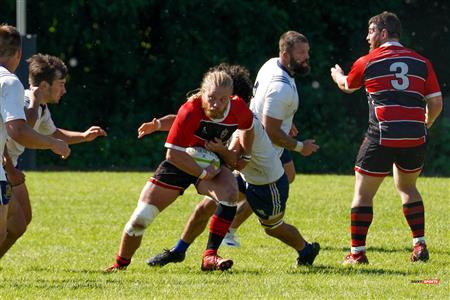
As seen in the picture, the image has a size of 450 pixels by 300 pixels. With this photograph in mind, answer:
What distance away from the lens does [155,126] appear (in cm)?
876

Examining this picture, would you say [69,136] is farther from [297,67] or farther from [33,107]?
[297,67]

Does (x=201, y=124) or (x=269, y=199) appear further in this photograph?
(x=269, y=199)

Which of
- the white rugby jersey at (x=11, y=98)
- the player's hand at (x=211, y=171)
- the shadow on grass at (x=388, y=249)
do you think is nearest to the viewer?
the white rugby jersey at (x=11, y=98)

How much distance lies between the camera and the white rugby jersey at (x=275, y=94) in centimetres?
921

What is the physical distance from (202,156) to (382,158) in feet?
5.16

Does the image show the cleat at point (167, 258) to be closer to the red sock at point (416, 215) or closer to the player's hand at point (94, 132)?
the player's hand at point (94, 132)

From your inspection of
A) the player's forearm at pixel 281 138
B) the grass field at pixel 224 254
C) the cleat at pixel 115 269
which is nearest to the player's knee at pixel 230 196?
the grass field at pixel 224 254

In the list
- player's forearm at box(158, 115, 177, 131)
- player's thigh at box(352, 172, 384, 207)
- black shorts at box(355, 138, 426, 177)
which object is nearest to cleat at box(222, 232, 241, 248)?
player's thigh at box(352, 172, 384, 207)

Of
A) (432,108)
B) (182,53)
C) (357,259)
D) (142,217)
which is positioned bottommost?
(182,53)

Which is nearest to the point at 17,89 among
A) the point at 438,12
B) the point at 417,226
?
the point at 417,226

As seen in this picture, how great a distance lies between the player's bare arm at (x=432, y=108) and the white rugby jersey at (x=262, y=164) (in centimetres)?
138

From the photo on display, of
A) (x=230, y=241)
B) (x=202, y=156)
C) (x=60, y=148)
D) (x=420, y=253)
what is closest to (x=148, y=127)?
(x=202, y=156)

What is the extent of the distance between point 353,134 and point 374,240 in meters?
15.1

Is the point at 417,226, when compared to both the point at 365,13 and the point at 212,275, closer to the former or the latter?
the point at 212,275
